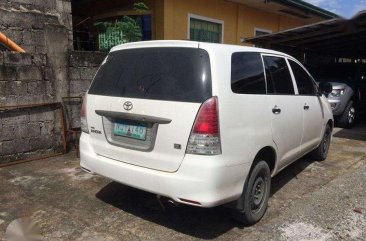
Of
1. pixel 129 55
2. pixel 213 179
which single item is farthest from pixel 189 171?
pixel 129 55

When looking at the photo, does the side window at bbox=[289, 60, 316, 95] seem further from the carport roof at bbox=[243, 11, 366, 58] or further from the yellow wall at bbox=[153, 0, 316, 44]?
the yellow wall at bbox=[153, 0, 316, 44]

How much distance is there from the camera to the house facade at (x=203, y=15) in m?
10.7

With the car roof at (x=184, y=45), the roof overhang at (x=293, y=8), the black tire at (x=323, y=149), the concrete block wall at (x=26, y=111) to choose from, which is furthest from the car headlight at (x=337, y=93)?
the concrete block wall at (x=26, y=111)

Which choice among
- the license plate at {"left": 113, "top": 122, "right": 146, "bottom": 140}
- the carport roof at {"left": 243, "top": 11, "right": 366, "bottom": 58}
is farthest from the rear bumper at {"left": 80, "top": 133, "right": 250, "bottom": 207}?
the carport roof at {"left": 243, "top": 11, "right": 366, "bottom": 58}

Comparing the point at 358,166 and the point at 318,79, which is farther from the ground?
the point at 318,79

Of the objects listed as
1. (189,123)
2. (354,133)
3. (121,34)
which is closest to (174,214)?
(189,123)

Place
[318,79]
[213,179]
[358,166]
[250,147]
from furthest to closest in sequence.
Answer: [318,79]
[358,166]
[250,147]
[213,179]

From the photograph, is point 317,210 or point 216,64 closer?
point 216,64

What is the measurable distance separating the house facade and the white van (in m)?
7.01

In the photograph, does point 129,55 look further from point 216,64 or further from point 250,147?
point 250,147

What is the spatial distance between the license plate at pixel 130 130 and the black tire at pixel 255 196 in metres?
1.09

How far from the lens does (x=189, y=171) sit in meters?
3.12

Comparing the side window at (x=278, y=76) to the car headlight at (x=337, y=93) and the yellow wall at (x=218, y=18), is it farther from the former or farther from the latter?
the yellow wall at (x=218, y=18)

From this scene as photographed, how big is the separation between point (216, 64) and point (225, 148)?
729 millimetres
